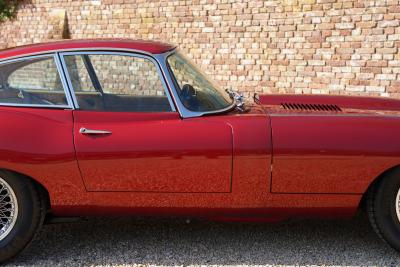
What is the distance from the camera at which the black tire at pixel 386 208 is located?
3.04m

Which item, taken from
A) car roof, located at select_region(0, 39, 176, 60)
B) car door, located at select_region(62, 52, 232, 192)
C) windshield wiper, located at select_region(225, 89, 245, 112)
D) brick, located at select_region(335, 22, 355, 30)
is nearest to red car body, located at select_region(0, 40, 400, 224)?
car door, located at select_region(62, 52, 232, 192)

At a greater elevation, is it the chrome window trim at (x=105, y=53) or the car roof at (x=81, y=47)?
the car roof at (x=81, y=47)

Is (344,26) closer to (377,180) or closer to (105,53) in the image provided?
(377,180)

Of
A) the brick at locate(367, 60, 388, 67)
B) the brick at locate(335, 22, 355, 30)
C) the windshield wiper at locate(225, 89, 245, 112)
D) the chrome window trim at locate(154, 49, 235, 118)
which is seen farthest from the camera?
the brick at locate(335, 22, 355, 30)

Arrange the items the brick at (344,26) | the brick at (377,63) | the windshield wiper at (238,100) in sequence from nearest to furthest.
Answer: the windshield wiper at (238,100)
the brick at (377,63)
the brick at (344,26)

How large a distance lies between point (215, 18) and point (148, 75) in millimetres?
5367

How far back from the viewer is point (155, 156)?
3029 millimetres

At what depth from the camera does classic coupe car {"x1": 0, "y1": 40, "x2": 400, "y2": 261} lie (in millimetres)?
3020

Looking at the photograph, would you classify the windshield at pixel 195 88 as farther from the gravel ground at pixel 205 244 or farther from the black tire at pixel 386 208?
the black tire at pixel 386 208

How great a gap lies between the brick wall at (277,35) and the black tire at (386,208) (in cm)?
470

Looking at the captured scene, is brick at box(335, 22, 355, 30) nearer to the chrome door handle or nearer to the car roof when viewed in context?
the car roof

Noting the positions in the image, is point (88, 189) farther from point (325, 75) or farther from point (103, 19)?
point (103, 19)

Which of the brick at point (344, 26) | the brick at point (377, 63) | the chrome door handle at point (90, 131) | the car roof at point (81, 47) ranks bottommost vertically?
the brick at point (377, 63)

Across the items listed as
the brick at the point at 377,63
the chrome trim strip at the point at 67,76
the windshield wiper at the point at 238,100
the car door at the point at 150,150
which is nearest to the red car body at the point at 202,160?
the car door at the point at 150,150
